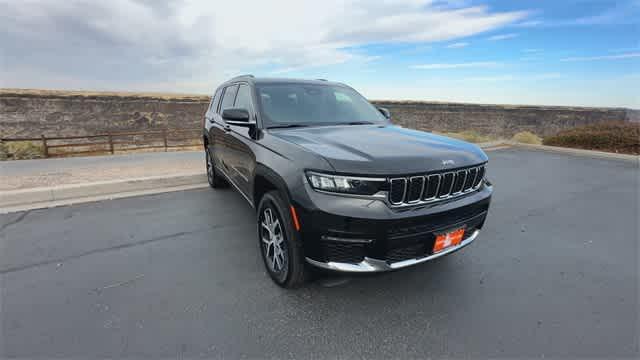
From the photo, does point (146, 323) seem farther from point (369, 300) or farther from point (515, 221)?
point (515, 221)

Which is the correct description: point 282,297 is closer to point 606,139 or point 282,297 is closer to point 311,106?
point 311,106

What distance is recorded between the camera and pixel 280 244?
2.69m

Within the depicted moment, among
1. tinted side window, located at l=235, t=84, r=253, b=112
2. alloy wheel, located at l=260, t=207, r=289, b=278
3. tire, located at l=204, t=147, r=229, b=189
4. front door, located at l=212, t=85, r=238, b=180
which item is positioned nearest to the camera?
alloy wheel, located at l=260, t=207, r=289, b=278

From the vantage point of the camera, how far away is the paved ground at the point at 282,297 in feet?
7.07

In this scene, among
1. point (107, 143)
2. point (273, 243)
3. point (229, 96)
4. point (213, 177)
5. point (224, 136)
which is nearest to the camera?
point (273, 243)

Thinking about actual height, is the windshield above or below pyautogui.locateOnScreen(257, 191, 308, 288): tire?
above

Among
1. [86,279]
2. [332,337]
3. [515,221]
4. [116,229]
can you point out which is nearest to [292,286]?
[332,337]

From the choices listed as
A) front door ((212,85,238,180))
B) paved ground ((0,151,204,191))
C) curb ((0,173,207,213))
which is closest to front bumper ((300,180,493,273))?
front door ((212,85,238,180))

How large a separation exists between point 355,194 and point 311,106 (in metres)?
1.81

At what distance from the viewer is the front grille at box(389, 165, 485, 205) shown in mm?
2238

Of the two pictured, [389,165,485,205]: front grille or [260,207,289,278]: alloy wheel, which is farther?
[260,207,289,278]: alloy wheel

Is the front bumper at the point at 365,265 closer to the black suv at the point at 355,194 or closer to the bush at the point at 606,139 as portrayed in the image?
the black suv at the point at 355,194

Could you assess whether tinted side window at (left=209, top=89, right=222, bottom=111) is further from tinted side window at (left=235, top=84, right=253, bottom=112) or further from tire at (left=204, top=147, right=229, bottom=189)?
tinted side window at (left=235, top=84, right=253, bottom=112)

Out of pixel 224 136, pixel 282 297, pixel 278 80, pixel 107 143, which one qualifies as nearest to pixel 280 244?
pixel 282 297
